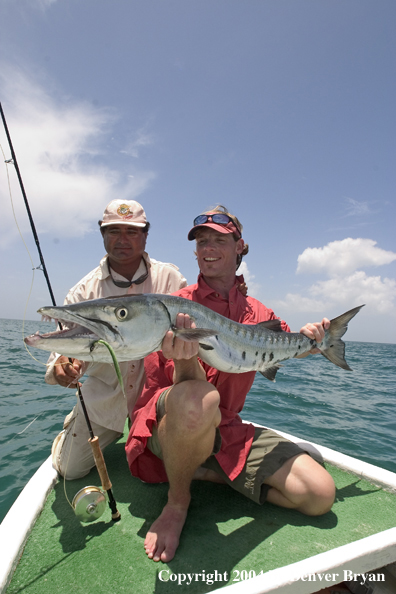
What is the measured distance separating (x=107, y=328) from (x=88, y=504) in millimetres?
1396

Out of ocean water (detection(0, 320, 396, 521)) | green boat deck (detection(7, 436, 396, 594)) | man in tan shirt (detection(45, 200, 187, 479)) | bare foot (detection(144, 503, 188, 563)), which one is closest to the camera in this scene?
green boat deck (detection(7, 436, 396, 594))

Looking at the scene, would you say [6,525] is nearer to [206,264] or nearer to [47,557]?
[47,557]

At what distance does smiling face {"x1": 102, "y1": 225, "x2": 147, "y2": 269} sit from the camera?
152 inches

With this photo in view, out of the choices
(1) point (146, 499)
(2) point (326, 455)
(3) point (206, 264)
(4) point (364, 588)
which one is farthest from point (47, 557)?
(2) point (326, 455)

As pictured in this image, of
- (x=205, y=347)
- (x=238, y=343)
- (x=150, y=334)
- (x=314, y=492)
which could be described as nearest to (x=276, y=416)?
(x=314, y=492)

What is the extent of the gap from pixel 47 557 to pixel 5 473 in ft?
9.51

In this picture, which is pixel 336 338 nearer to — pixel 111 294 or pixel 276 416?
pixel 111 294

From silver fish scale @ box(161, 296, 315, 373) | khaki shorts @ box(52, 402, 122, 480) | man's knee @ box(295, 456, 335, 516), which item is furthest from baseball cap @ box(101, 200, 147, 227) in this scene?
man's knee @ box(295, 456, 335, 516)

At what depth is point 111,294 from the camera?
389cm

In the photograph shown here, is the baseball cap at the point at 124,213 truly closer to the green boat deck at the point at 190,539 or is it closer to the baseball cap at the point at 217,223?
the baseball cap at the point at 217,223

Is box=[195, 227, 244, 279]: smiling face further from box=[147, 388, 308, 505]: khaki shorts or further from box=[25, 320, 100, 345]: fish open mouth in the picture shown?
box=[25, 320, 100, 345]: fish open mouth

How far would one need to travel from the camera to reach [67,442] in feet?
11.4

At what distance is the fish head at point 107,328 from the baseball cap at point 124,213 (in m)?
1.79

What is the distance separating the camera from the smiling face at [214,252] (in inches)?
129
